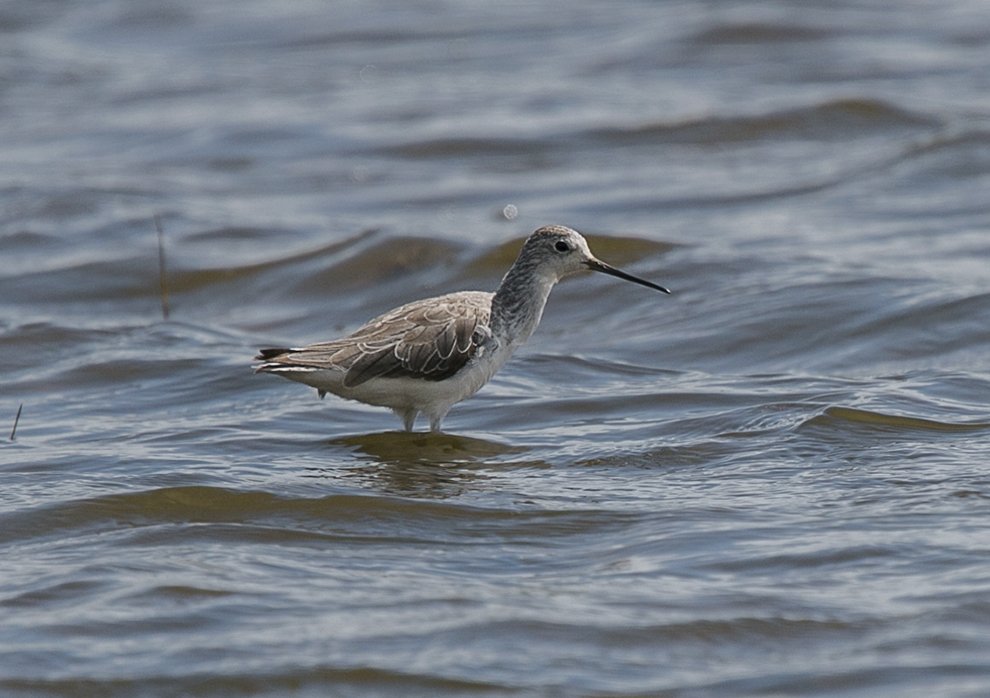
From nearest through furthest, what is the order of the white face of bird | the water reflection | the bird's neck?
the water reflection → the bird's neck → the white face of bird

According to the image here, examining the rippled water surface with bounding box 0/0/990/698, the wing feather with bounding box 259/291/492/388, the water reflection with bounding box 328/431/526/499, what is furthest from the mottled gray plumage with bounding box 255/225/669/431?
the rippled water surface with bounding box 0/0/990/698

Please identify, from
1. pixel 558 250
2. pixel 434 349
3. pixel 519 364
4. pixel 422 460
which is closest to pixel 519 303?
pixel 558 250

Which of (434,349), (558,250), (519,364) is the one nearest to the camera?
(434,349)

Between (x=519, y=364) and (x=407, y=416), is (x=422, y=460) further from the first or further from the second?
(x=519, y=364)

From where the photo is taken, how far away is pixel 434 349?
916 cm

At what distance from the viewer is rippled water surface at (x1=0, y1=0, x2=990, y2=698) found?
6629mm

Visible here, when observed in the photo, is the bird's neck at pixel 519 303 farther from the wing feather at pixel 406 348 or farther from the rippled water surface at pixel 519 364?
the rippled water surface at pixel 519 364

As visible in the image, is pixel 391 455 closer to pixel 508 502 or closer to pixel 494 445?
pixel 494 445

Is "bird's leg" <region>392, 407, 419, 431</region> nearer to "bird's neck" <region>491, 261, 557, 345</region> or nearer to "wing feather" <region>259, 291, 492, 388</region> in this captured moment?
"wing feather" <region>259, 291, 492, 388</region>

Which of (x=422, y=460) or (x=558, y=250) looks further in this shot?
(x=558, y=250)

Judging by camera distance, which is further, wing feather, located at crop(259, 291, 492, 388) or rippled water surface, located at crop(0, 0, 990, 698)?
wing feather, located at crop(259, 291, 492, 388)

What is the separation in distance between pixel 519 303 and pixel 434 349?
0.69 meters

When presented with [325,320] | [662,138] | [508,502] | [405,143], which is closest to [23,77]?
[405,143]

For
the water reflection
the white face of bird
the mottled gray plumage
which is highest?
A: the white face of bird
